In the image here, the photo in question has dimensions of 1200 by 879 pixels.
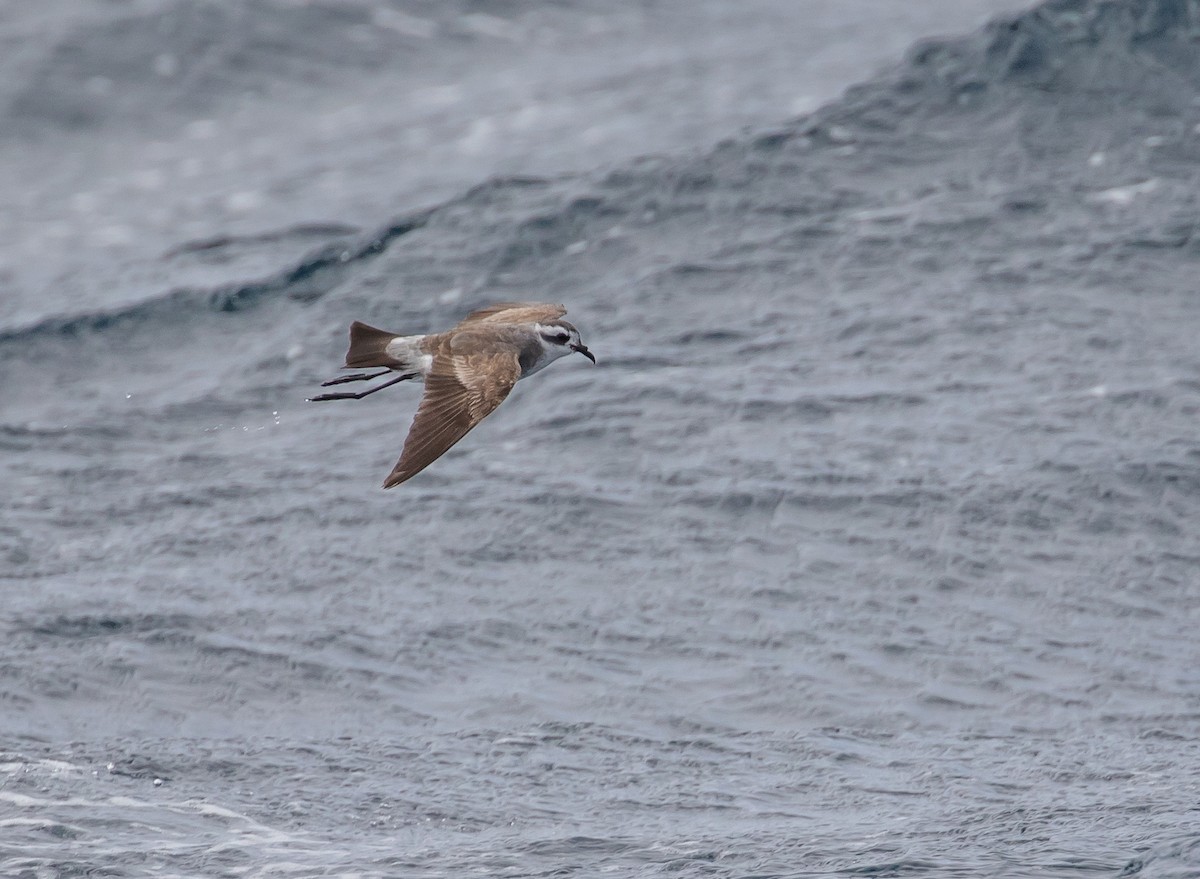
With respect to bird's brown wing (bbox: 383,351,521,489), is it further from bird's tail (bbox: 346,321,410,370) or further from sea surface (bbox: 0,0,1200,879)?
sea surface (bbox: 0,0,1200,879)

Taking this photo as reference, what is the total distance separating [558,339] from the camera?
11.2 meters

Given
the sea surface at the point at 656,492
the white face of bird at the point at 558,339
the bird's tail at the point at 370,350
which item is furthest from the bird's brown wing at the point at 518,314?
the sea surface at the point at 656,492

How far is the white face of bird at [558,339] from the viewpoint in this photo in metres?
11.2

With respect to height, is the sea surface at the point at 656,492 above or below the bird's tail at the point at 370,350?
below

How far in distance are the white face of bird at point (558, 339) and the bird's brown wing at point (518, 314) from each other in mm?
449

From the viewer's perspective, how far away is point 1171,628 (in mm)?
14578

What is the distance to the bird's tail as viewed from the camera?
1097 centimetres

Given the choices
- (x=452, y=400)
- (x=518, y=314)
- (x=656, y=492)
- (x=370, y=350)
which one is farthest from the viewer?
(x=656, y=492)

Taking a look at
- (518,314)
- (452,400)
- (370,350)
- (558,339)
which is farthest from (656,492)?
(452,400)

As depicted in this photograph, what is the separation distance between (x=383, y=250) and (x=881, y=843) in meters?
10.6

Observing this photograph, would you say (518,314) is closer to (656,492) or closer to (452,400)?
(452,400)

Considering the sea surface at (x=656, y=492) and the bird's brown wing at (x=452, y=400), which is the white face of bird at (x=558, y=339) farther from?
the sea surface at (x=656, y=492)

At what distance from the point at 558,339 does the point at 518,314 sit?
923 millimetres

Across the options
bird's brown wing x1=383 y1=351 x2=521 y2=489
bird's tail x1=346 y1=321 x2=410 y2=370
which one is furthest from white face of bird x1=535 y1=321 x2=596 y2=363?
bird's tail x1=346 y1=321 x2=410 y2=370
